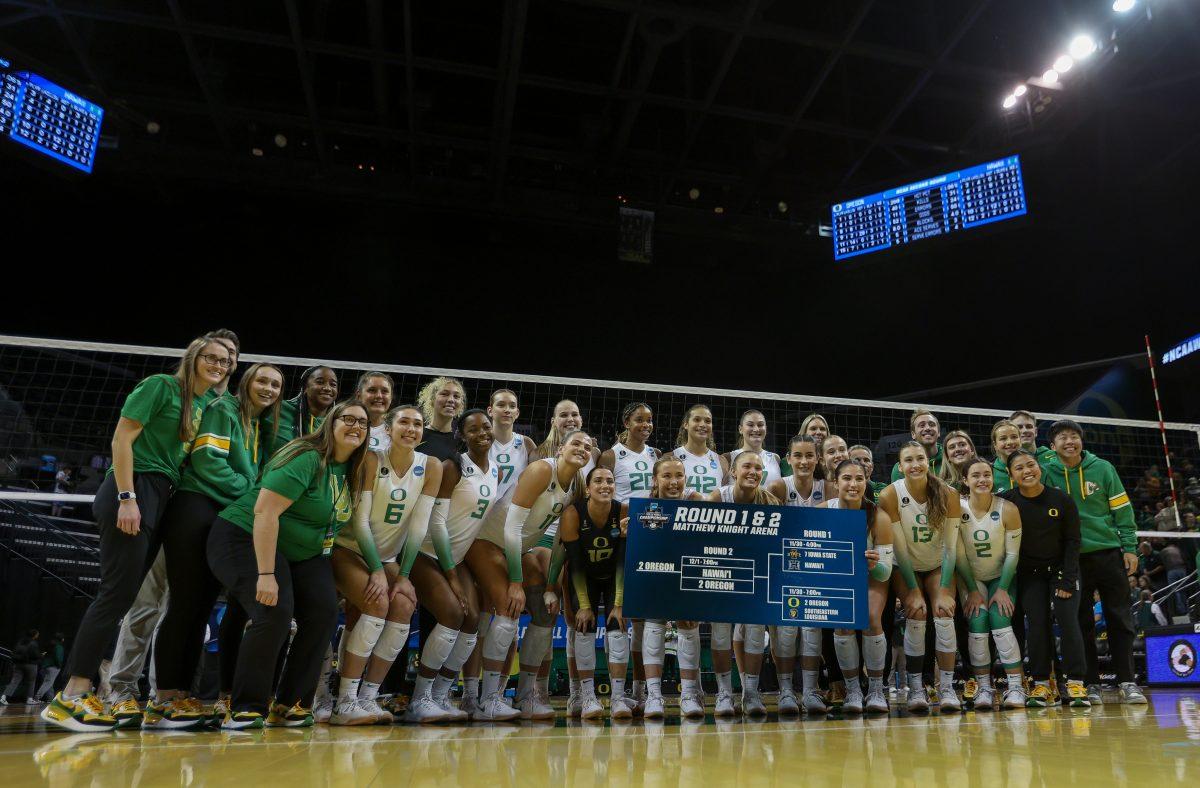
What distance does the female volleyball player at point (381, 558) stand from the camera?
3.87m

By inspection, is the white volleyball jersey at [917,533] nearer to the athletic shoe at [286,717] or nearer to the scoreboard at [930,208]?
the athletic shoe at [286,717]

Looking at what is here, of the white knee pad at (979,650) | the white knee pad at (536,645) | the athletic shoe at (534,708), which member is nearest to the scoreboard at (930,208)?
the white knee pad at (979,650)

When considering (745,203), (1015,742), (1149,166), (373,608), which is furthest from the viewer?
(745,203)

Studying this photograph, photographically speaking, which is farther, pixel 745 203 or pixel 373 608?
pixel 745 203

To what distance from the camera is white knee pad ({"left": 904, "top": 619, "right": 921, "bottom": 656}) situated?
16.0ft

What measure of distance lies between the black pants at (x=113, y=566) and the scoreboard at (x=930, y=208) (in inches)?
450

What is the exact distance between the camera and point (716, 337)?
49.5 feet

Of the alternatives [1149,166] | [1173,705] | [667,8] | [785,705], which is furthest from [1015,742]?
[1149,166]

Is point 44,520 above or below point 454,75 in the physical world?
below

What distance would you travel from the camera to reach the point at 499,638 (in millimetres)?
4355

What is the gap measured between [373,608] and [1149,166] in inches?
592

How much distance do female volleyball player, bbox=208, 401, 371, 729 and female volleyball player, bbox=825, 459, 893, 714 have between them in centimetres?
289

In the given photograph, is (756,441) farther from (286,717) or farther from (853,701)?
(286,717)

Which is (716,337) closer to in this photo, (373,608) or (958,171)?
(958,171)
